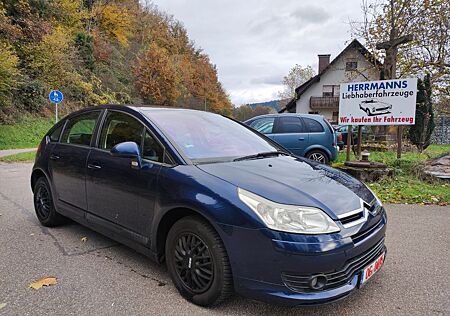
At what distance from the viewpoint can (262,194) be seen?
2316 millimetres

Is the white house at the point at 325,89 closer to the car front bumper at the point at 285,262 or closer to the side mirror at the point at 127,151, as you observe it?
the side mirror at the point at 127,151

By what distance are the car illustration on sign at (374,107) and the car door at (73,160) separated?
6.30 meters

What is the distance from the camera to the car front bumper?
2123 millimetres

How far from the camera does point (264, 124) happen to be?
9.49 meters

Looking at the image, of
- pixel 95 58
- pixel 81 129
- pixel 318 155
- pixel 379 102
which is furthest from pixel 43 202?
pixel 95 58

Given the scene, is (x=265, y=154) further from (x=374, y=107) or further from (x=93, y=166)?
(x=374, y=107)

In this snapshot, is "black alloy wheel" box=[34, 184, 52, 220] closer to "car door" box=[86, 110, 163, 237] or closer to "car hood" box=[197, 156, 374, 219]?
"car door" box=[86, 110, 163, 237]

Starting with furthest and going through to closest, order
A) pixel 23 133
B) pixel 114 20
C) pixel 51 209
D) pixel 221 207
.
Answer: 1. pixel 114 20
2. pixel 23 133
3. pixel 51 209
4. pixel 221 207

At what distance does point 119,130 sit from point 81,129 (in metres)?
0.84

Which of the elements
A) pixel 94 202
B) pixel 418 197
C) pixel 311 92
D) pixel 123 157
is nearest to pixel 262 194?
pixel 123 157

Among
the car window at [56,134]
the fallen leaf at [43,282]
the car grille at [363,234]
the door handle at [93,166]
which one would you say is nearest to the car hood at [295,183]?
the car grille at [363,234]

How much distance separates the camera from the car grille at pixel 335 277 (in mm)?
2152

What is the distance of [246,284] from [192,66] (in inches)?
2142

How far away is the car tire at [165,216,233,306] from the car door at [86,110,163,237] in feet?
1.23
